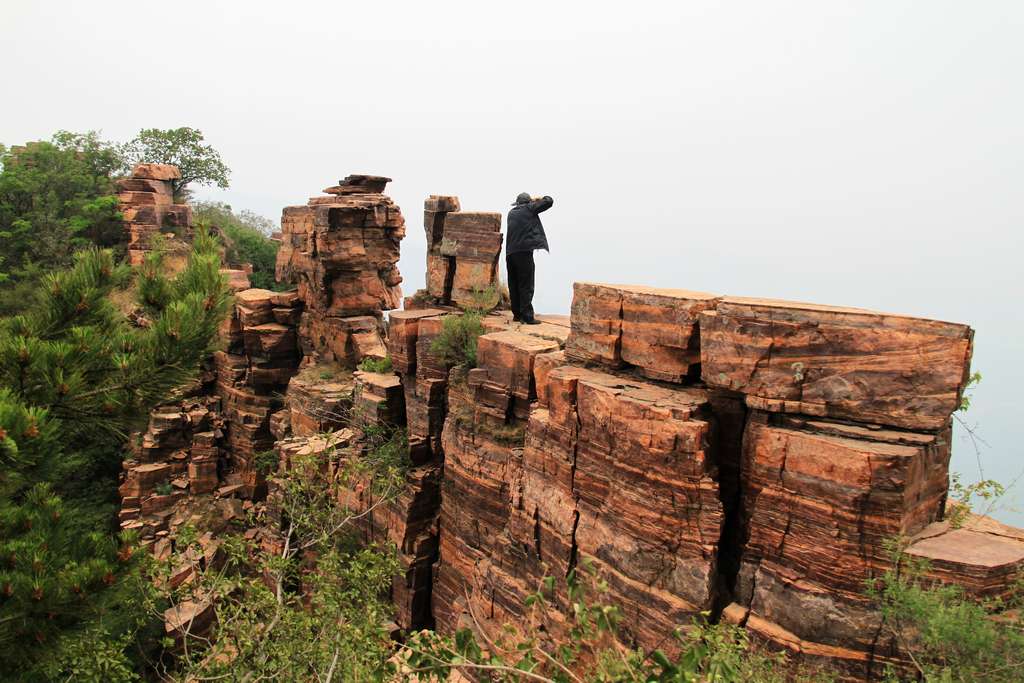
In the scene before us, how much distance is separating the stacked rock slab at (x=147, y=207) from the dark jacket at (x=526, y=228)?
20.2 m

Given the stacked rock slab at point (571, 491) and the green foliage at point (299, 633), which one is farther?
the green foliage at point (299, 633)

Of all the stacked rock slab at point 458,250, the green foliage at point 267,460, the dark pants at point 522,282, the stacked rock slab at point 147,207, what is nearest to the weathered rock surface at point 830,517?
the dark pants at point 522,282

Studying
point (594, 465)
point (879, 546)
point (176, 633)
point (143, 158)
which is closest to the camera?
point (879, 546)

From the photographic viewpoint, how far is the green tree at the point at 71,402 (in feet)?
19.9

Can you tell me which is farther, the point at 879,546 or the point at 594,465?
the point at 594,465

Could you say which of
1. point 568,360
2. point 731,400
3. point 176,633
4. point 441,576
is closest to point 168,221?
point 176,633

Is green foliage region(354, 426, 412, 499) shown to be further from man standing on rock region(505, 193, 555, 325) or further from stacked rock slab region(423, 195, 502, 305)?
man standing on rock region(505, 193, 555, 325)

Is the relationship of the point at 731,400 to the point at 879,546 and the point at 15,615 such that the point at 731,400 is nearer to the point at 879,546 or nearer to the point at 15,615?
the point at 879,546

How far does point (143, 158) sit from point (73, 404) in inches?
1178

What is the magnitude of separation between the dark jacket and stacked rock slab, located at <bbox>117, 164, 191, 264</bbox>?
2018cm

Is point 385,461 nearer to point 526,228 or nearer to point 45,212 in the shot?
point 526,228

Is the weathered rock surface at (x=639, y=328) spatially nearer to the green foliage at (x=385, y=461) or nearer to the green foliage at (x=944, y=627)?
the green foliage at (x=944, y=627)

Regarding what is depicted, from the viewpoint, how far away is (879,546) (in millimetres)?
5664

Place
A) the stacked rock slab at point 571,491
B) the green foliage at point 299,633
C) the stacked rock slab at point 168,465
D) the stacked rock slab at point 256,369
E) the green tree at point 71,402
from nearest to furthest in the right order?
the green tree at point 71,402 → the stacked rock slab at point 571,491 → the green foliage at point 299,633 → the stacked rock slab at point 168,465 → the stacked rock slab at point 256,369
